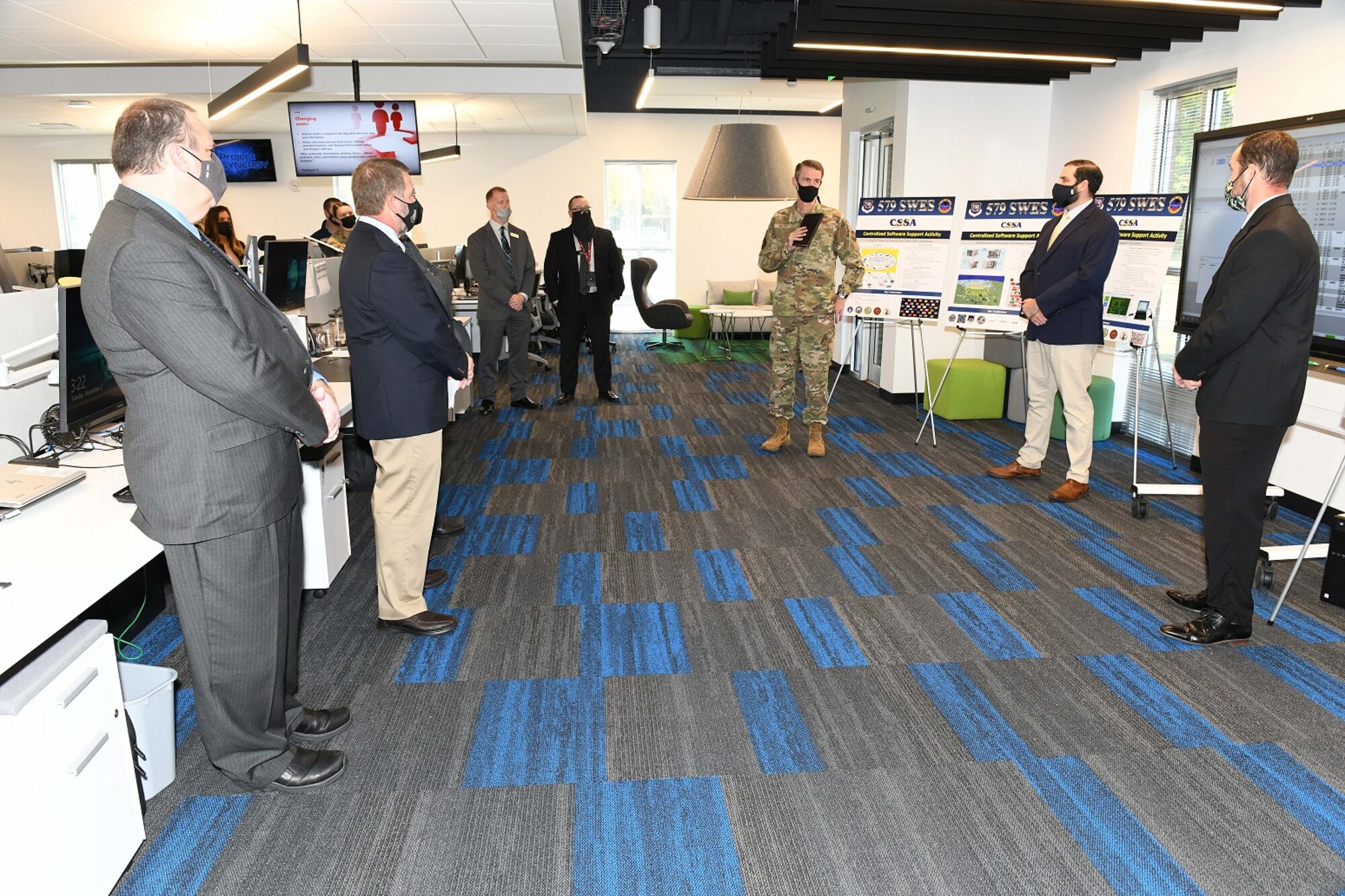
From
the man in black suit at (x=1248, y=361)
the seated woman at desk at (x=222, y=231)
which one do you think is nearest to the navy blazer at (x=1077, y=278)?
the man in black suit at (x=1248, y=361)

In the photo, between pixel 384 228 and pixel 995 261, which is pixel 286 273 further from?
pixel 995 261

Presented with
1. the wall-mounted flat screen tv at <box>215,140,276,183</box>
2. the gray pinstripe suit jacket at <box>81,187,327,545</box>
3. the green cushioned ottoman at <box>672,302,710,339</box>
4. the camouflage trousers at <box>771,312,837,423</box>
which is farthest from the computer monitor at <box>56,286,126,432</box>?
the wall-mounted flat screen tv at <box>215,140,276,183</box>

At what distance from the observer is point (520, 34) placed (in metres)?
7.41

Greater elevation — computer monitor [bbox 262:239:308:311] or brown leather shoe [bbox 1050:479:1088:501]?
computer monitor [bbox 262:239:308:311]

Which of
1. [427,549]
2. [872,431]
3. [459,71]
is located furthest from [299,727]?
[459,71]

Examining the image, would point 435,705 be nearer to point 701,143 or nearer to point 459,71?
point 459,71

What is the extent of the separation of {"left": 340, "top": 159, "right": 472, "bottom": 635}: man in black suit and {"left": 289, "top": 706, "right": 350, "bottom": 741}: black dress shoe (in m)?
0.66

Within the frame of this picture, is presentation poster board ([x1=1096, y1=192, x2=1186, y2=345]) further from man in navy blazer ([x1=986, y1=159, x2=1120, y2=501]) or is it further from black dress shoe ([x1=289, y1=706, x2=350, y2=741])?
black dress shoe ([x1=289, y1=706, x2=350, y2=741])

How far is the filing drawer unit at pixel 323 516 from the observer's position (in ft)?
11.4

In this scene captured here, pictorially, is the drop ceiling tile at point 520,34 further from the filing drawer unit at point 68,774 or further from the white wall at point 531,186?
the filing drawer unit at point 68,774

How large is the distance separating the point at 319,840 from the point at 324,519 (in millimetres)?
1531

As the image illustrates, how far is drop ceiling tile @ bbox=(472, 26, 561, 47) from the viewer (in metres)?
7.14

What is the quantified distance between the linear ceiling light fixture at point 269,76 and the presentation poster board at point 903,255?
3905 millimetres

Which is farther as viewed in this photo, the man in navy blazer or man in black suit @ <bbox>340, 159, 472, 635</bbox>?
the man in navy blazer
